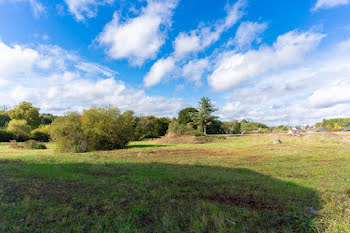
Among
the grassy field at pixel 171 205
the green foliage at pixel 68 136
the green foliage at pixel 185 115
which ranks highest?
the green foliage at pixel 185 115

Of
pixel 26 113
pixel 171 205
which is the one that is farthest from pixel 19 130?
pixel 171 205

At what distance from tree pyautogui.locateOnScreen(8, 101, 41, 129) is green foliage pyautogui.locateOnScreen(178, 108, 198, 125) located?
134ft

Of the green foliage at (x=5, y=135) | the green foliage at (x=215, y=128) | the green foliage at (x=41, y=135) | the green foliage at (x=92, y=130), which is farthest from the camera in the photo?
the green foliage at (x=215, y=128)

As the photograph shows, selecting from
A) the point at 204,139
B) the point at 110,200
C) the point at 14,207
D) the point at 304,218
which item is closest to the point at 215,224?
the point at 304,218

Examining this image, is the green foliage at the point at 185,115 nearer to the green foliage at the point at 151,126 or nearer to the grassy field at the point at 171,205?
the green foliage at the point at 151,126

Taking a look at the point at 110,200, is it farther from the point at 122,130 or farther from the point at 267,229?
the point at 122,130

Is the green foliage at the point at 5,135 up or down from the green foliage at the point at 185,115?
down

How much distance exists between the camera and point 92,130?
804 inches

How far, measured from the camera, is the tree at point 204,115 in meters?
50.7

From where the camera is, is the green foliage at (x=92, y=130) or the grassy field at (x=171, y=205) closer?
the grassy field at (x=171, y=205)

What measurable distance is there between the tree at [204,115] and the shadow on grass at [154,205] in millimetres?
43809

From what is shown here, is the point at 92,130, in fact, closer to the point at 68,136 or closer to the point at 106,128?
Result: the point at 106,128

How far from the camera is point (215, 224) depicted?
370 cm

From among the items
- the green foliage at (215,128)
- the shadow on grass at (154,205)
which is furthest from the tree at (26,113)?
the shadow on grass at (154,205)
